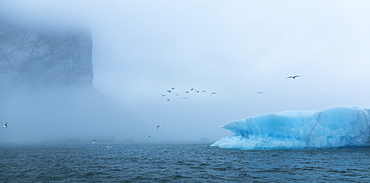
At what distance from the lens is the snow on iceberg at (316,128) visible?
126ft

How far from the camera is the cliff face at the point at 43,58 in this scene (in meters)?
122

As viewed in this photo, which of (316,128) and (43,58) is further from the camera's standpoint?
(43,58)

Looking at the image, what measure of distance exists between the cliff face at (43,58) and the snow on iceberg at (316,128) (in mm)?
128008

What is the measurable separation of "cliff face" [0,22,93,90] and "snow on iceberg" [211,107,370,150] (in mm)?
128008

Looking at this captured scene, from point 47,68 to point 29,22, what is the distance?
28.1m

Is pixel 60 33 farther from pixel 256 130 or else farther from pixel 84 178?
pixel 84 178

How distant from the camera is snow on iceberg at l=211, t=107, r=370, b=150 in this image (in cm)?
3838

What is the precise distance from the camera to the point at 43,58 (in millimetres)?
133500

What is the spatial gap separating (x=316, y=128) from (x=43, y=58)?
138 metres

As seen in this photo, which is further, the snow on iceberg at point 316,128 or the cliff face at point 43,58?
the cliff face at point 43,58

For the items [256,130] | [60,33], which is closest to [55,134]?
[60,33]

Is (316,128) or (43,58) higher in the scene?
(43,58)

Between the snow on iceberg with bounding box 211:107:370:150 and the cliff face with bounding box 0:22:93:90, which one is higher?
the cliff face with bounding box 0:22:93:90

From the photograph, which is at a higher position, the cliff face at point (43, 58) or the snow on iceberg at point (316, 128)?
the cliff face at point (43, 58)
